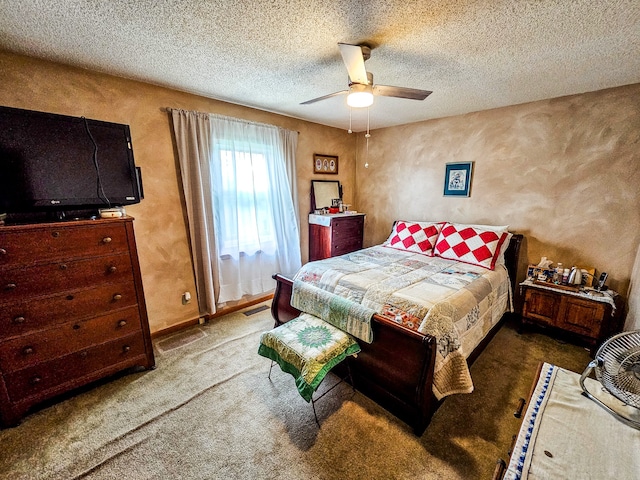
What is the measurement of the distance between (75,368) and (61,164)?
1393 millimetres

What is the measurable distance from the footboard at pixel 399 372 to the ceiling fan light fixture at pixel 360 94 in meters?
1.48

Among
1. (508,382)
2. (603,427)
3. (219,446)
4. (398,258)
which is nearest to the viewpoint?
(603,427)

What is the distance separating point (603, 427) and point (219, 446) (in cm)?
175

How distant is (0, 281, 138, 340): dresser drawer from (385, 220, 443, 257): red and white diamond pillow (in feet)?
9.02

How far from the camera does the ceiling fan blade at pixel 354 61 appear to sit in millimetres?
1459

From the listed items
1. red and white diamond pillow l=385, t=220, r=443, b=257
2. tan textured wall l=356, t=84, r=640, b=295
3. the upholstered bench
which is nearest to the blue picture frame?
tan textured wall l=356, t=84, r=640, b=295

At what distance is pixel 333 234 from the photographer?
3650 millimetres

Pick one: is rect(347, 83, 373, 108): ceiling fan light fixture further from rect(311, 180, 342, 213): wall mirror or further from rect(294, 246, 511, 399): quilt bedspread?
rect(311, 180, 342, 213): wall mirror

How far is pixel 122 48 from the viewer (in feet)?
5.62

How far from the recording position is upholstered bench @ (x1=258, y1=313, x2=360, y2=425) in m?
1.54

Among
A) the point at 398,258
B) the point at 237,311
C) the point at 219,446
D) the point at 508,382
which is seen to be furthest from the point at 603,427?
the point at 237,311

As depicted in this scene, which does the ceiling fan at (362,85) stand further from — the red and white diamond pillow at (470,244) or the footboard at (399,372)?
the red and white diamond pillow at (470,244)

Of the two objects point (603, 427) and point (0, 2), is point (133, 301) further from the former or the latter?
point (603, 427)

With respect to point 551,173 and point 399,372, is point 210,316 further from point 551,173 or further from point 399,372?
point 551,173
